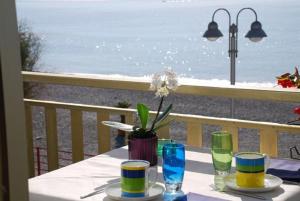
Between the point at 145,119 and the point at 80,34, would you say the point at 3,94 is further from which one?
the point at 80,34

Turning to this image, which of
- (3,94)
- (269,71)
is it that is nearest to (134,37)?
(269,71)

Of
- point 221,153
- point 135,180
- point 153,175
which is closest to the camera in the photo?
point 135,180

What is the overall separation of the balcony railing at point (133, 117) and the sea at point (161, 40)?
517 inches

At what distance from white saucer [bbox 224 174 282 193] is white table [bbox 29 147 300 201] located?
2cm

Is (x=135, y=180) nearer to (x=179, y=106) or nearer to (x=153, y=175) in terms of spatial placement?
(x=153, y=175)

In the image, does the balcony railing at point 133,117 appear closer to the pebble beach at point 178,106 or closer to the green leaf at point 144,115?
the green leaf at point 144,115

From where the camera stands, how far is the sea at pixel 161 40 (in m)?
22.2

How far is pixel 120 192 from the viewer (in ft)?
5.26

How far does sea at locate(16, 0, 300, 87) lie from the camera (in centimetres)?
2225

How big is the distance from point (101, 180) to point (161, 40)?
35.4 meters

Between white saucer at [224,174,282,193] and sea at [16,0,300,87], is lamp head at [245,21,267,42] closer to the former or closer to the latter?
white saucer at [224,174,282,193]

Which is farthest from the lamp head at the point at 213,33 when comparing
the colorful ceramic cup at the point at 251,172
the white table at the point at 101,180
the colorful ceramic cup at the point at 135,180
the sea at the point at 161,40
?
the sea at the point at 161,40

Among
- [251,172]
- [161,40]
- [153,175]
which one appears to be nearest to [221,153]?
[251,172]

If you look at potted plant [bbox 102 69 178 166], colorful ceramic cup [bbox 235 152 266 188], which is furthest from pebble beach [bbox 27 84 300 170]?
colorful ceramic cup [bbox 235 152 266 188]
